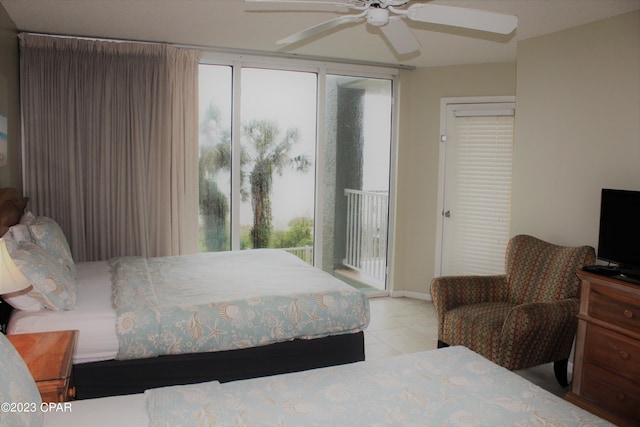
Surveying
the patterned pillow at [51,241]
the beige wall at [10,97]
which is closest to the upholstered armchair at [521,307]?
the patterned pillow at [51,241]

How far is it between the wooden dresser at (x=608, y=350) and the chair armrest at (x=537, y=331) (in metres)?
0.16

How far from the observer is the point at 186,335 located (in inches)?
102

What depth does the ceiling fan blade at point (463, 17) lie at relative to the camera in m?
2.19

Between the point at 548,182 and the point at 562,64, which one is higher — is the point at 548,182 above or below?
below

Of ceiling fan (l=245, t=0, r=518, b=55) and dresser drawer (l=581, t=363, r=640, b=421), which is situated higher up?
ceiling fan (l=245, t=0, r=518, b=55)

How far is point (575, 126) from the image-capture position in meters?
3.61

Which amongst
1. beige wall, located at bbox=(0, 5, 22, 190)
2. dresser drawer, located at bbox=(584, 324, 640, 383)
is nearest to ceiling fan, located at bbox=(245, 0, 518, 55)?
dresser drawer, located at bbox=(584, 324, 640, 383)

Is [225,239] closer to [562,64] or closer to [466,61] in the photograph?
[466,61]

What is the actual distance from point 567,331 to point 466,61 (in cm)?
285

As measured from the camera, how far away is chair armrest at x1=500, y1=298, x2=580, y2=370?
9.84 feet

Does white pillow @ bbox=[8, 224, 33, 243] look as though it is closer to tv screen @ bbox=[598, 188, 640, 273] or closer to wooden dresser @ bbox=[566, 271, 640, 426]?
wooden dresser @ bbox=[566, 271, 640, 426]

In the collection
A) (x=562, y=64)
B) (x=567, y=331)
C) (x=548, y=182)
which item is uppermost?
(x=562, y=64)

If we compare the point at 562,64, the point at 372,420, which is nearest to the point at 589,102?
the point at 562,64

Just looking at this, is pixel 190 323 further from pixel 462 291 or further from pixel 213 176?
pixel 213 176
